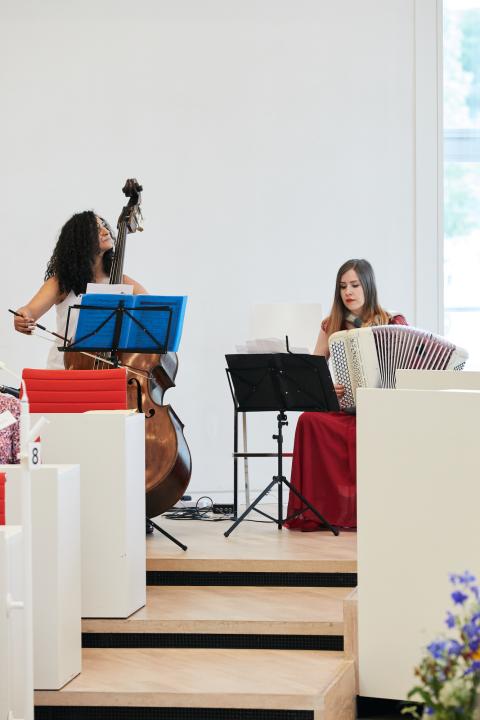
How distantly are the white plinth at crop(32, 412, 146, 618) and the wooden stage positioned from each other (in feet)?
0.33

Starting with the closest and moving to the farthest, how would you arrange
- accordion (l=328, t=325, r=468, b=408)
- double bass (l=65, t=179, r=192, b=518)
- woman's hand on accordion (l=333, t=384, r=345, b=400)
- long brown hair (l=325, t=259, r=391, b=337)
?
double bass (l=65, t=179, r=192, b=518)
accordion (l=328, t=325, r=468, b=408)
woman's hand on accordion (l=333, t=384, r=345, b=400)
long brown hair (l=325, t=259, r=391, b=337)

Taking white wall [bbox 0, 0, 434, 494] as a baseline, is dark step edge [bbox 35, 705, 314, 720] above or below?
below

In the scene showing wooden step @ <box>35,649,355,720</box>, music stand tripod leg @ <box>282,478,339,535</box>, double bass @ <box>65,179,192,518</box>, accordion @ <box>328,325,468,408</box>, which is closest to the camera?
wooden step @ <box>35,649,355,720</box>

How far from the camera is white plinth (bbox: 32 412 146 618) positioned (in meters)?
3.84

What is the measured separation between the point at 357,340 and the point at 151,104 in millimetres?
2908

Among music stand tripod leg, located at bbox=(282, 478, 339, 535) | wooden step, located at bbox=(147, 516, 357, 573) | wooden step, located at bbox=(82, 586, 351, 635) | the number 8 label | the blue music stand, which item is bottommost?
→ wooden step, located at bbox=(82, 586, 351, 635)

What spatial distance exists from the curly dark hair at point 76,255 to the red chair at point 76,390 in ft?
3.20

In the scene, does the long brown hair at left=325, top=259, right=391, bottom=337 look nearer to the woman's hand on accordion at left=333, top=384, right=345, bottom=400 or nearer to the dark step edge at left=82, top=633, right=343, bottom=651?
the woman's hand on accordion at left=333, top=384, right=345, bottom=400

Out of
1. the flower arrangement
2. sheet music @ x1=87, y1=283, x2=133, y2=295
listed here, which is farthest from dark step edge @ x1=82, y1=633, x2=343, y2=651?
the flower arrangement

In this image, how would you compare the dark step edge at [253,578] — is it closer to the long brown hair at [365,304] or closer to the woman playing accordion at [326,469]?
the woman playing accordion at [326,469]

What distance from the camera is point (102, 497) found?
152 inches

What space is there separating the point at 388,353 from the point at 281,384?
491 mm

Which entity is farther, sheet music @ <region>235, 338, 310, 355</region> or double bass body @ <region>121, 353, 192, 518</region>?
sheet music @ <region>235, 338, 310, 355</region>

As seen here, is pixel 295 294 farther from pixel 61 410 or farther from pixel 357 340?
pixel 61 410
